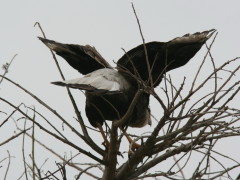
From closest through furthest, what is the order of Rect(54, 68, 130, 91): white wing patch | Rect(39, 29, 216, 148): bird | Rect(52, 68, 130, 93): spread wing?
1. Rect(52, 68, 130, 93): spread wing
2. Rect(54, 68, 130, 91): white wing patch
3. Rect(39, 29, 216, 148): bird

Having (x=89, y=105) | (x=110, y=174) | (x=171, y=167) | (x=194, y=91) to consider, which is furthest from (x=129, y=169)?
(x=89, y=105)

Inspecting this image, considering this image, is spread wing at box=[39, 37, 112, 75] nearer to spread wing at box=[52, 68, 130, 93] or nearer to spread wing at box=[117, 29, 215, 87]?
spread wing at box=[52, 68, 130, 93]

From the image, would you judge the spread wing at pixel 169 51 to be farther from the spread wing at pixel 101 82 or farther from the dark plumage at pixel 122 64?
the spread wing at pixel 101 82

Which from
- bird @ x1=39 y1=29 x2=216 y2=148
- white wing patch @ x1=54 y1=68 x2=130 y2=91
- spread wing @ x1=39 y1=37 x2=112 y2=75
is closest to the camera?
white wing patch @ x1=54 y1=68 x2=130 y2=91

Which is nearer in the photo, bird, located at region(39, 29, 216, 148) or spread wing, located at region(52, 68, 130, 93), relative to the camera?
spread wing, located at region(52, 68, 130, 93)

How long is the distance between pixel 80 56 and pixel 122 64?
1.21 feet

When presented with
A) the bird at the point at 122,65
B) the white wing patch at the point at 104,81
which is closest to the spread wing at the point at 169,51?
the bird at the point at 122,65

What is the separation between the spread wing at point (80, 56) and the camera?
10.3 feet

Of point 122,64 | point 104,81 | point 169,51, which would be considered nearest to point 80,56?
point 122,64

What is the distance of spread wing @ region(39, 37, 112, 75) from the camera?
3.14m

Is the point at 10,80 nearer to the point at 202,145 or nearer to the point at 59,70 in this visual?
the point at 59,70

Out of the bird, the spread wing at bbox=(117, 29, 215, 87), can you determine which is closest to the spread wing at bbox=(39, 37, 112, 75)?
the bird

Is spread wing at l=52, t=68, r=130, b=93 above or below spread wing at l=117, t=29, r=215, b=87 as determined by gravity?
below

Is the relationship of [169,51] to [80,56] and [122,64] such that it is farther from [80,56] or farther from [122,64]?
[80,56]
